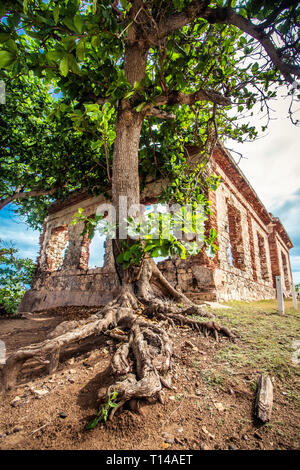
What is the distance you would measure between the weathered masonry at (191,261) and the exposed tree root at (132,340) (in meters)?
2.42

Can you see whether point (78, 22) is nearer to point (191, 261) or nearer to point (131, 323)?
point (131, 323)

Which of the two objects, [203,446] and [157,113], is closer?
[203,446]

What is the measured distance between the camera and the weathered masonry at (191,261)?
5496 millimetres

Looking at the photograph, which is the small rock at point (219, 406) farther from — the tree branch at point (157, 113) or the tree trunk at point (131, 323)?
the tree branch at point (157, 113)

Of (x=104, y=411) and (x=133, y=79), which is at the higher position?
(x=133, y=79)

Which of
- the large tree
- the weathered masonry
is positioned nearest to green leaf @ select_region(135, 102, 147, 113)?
the large tree

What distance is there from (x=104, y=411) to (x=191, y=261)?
4486mm

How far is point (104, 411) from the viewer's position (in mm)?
1272

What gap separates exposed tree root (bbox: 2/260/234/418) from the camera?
150 centimetres

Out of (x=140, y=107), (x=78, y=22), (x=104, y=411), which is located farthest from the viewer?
(x=140, y=107)

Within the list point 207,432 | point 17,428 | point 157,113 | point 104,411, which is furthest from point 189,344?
point 157,113

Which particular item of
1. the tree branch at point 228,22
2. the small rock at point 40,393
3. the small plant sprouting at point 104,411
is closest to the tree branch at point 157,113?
the tree branch at point 228,22

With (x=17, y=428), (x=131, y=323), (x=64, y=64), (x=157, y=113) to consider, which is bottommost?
(x=17, y=428)

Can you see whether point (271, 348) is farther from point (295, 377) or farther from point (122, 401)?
point (122, 401)
